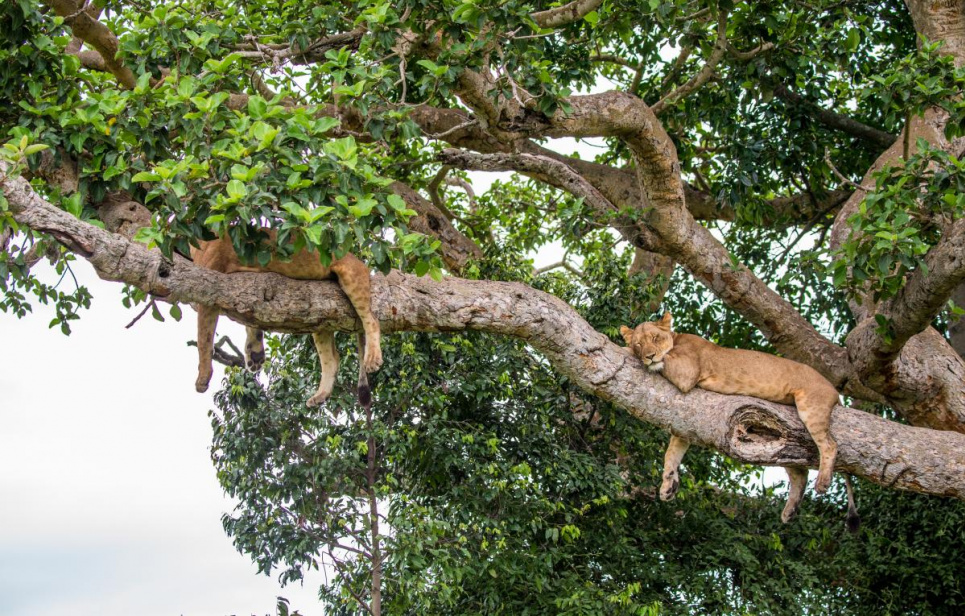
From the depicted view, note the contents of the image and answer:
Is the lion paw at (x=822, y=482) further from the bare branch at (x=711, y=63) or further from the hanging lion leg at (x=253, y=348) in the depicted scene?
the hanging lion leg at (x=253, y=348)

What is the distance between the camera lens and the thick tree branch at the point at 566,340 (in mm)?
5660

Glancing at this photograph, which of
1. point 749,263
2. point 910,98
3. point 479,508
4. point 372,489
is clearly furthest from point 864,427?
point 749,263

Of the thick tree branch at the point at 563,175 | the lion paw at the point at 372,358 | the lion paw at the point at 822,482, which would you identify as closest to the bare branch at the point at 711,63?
the thick tree branch at the point at 563,175

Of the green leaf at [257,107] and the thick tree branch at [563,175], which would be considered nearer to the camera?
the green leaf at [257,107]

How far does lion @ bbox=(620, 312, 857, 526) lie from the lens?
6.02m

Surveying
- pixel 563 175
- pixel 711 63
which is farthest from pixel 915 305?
pixel 563 175

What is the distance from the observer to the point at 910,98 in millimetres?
6902

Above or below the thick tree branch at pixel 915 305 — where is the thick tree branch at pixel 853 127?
above

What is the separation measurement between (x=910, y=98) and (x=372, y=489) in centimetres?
468

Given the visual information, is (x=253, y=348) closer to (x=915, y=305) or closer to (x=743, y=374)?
(x=743, y=374)

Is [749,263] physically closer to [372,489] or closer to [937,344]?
[937,344]

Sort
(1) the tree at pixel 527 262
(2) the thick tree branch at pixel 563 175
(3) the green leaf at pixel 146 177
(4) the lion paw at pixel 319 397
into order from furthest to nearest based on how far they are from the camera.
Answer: (2) the thick tree branch at pixel 563 175 → (4) the lion paw at pixel 319 397 → (1) the tree at pixel 527 262 → (3) the green leaf at pixel 146 177

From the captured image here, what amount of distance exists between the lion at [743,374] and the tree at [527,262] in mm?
127

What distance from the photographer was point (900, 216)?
6.09 metres
